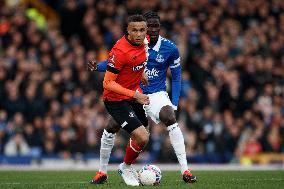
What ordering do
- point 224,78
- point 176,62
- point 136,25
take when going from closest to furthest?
point 136,25
point 176,62
point 224,78

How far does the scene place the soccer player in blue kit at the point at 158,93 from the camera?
12641mm

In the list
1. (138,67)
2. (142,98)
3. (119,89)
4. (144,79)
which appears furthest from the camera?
(144,79)

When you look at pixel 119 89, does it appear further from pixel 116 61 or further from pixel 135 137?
pixel 135 137

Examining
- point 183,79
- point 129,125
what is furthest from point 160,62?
point 183,79

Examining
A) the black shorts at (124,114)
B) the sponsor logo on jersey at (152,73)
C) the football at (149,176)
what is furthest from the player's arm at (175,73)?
the football at (149,176)

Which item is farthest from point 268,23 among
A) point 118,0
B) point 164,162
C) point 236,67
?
point 164,162

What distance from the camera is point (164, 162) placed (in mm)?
21406

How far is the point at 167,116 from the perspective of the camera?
1277 centimetres

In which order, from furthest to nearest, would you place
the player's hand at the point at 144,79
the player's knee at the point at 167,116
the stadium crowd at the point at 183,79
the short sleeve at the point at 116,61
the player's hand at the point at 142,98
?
the stadium crowd at the point at 183,79 < the player's knee at the point at 167,116 < the player's hand at the point at 144,79 < the short sleeve at the point at 116,61 < the player's hand at the point at 142,98

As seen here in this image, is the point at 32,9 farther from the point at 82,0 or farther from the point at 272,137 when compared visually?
the point at 272,137

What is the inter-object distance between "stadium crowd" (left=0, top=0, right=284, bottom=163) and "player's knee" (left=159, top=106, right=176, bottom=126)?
27.3 feet

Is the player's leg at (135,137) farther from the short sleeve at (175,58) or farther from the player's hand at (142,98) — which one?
the short sleeve at (175,58)

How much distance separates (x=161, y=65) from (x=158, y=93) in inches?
18.1

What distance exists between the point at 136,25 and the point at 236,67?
12671 millimetres
